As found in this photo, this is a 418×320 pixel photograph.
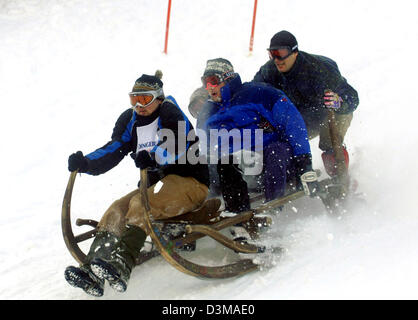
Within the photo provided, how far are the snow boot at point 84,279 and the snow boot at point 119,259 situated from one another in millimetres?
71

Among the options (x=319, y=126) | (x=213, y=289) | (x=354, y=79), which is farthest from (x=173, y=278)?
(x=354, y=79)

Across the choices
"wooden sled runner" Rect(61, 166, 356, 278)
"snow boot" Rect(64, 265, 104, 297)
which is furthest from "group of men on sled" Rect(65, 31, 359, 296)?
"wooden sled runner" Rect(61, 166, 356, 278)

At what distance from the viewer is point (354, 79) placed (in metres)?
7.27

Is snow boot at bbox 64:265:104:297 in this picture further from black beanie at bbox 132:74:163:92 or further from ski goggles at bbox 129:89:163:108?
black beanie at bbox 132:74:163:92

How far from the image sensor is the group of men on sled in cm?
309

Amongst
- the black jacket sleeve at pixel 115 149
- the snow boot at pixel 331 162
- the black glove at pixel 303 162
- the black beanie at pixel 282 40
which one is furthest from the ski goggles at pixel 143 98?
the snow boot at pixel 331 162

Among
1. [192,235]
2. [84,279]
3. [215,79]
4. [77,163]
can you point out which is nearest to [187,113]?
[215,79]

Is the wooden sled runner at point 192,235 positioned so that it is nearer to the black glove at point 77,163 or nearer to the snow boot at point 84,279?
the black glove at point 77,163

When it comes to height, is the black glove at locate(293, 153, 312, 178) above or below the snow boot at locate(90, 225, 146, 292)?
above

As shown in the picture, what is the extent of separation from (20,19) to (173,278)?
9.18m

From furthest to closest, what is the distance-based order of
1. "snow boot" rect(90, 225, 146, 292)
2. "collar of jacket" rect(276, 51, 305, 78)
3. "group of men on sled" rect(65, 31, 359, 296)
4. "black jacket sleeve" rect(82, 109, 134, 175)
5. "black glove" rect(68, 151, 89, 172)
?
"collar of jacket" rect(276, 51, 305, 78) → "black jacket sleeve" rect(82, 109, 134, 175) → "black glove" rect(68, 151, 89, 172) → "group of men on sled" rect(65, 31, 359, 296) → "snow boot" rect(90, 225, 146, 292)

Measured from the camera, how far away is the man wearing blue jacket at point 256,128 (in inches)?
146

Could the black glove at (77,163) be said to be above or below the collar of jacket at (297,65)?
below

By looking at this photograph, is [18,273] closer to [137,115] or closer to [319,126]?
[137,115]
